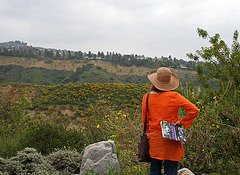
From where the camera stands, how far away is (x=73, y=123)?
12047 millimetres

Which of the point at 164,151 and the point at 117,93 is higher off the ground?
the point at 164,151

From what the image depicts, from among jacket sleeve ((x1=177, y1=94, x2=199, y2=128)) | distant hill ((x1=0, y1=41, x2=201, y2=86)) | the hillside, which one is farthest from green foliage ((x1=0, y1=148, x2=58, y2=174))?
distant hill ((x1=0, y1=41, x2=201, y2=86))

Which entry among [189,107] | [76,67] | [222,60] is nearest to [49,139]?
[189,107]

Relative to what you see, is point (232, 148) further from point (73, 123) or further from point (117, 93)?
point (117, 93)

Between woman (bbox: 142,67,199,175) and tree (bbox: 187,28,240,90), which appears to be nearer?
woman (bbox: 142,67,199,175)

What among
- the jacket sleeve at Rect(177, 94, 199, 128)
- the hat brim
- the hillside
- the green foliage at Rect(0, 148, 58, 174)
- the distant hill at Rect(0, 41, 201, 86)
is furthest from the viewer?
the distant hill at Rect(0, 41, 201, 86)

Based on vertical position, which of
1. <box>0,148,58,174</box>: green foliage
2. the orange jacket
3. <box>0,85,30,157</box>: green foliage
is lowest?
<box>0,85,30,157</box>: green foliage

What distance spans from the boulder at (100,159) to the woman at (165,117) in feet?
3.15

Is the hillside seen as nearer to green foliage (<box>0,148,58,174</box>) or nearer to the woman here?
green foliage (<box>0,148,58,174</box>)

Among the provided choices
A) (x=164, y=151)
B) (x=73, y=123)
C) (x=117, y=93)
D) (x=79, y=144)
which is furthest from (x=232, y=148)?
(x=117, y=93)

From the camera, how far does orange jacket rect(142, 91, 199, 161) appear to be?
224 cm

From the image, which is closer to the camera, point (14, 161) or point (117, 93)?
point (14, 161)

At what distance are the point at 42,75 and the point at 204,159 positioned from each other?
3818 centimetres

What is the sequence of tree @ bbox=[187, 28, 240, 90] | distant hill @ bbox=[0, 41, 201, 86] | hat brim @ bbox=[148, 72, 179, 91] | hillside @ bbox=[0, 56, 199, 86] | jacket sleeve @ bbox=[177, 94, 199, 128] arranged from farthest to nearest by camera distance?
distant hill @ bbox=[0, 41, 201, 86]
hillside @ bbox=[0, 56, 199, 86]
tree @ bbox=[187, 28, 240, 90]
hat brim @ bbox=[148, 72, 179, 91]
jacket sleeve @ bbox=[177, 94, 199, 128]
